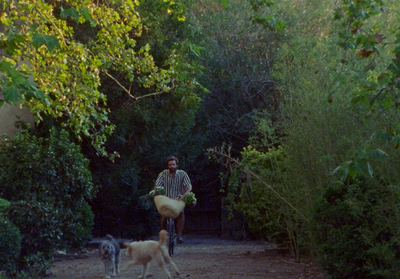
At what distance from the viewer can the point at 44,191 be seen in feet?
38.1

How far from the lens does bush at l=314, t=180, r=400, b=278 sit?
7.98 metres

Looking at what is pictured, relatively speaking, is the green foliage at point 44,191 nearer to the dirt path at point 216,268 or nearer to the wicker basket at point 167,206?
the dirt path at point 216,268

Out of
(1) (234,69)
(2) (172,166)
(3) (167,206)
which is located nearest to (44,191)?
(3) (167,206)

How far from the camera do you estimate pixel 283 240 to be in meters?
14.6

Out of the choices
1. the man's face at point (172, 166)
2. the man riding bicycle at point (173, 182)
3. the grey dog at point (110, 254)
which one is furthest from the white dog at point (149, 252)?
the man's face at point (172, 166)

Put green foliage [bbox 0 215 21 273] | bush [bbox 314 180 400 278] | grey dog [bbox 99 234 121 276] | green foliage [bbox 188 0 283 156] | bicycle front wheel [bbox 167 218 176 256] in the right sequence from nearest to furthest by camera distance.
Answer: bush [bbox 314 180 400 278]
green foliage [bbox 0 215 21 273]
grey dog [bbox 99 234 121 276]
bicycle front wheel [bbox 167 218 176 256]
green foliage [bbox 188 0 283 156]

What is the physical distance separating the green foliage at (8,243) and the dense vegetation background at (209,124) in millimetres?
25

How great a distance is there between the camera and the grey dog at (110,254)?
10.2 m

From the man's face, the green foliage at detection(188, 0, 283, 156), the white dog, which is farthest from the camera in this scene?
the green foliage at detection(188, 0, 283, 156)

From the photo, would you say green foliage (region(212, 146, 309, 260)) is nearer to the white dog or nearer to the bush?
the bush

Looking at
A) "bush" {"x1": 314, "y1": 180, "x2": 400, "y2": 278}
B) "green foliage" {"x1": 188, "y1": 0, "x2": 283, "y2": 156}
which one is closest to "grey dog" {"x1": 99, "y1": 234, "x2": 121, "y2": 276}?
"bush" {"x1": 314, "y1": 180, "x2": 400, "y2": 278}

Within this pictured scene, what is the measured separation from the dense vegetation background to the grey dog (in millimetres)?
1023

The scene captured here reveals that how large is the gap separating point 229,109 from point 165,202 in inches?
487

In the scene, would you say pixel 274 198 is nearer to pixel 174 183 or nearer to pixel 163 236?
pixel 174 183
